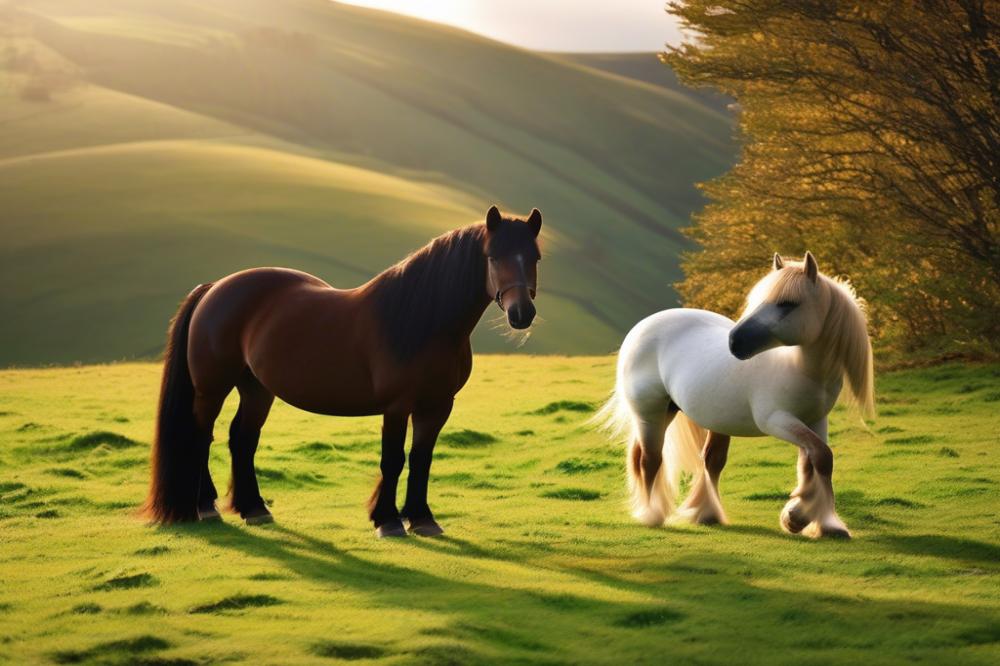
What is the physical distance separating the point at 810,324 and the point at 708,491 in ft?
6.97

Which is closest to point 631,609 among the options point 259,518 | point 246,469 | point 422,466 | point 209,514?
point 422,466

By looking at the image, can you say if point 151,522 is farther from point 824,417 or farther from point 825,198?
point 825,198

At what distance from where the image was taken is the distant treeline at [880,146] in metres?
20.0

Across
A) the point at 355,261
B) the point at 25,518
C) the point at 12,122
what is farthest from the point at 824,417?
the point at 12,122

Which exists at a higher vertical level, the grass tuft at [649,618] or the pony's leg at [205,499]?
the grass tuft at [649,618]

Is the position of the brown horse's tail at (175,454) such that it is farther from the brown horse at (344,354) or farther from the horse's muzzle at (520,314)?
the horse's muzzle at (520,314)

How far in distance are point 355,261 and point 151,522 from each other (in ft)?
201

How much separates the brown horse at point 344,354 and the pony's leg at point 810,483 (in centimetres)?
223

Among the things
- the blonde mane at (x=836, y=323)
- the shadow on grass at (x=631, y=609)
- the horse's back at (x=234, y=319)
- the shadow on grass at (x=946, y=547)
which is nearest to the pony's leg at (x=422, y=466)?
the shadow on grass at (x=631, y=609)

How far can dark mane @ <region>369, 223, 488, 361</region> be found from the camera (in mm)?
9078

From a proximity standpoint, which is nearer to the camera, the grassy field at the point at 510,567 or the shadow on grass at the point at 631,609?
the shadow on grass at the point at 631,609

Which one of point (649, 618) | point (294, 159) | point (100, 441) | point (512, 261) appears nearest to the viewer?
point (649, 618)

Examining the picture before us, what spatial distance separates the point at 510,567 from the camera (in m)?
8.39

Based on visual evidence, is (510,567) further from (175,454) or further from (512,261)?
(175,454)
